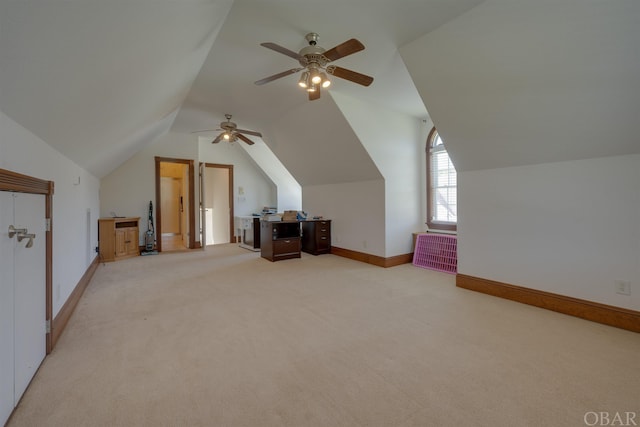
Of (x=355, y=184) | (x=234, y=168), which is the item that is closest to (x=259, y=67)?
(x=355, y=184)

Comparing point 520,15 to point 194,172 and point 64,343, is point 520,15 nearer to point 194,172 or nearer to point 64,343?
point 64,343

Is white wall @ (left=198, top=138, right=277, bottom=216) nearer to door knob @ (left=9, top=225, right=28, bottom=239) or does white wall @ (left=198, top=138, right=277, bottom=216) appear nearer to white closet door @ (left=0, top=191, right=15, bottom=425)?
door knob @ (left=9, top=225, right=28, bottom=239)

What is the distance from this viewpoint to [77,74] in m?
1.57

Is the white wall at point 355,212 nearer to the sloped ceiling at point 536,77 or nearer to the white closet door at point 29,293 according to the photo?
the sloped ceiling at point 536,77

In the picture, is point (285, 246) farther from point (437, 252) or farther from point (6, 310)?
point (6, 310)

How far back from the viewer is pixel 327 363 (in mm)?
1908

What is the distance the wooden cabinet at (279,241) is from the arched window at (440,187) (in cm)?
272

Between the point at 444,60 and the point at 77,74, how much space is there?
2.98 m

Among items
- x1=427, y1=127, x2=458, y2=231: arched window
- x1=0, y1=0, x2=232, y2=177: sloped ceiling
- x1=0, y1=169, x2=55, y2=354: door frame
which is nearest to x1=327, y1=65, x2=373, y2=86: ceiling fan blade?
x1=0, y1=0, x2=232, y2=177: sloped ceiling

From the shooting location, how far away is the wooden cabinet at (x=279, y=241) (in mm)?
5230

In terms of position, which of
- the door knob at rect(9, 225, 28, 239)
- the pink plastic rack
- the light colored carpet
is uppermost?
the door knob at rect(9, 225, 28, 239)

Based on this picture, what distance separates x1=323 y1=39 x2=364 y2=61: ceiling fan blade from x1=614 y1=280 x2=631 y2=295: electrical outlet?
3.17 metres

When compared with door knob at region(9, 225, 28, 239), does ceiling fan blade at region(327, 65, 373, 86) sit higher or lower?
higher

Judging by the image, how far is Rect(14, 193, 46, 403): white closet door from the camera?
Answer: 160 cm
